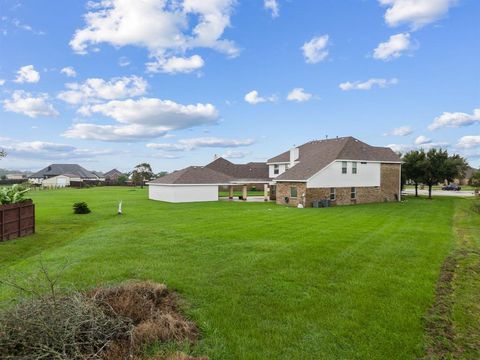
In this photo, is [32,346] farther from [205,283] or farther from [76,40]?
[76,40]

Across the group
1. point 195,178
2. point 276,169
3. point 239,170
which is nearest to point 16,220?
point 195,178

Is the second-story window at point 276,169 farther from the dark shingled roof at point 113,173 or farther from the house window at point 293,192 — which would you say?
the dark shingled roof at point 113,173

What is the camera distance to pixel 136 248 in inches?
451

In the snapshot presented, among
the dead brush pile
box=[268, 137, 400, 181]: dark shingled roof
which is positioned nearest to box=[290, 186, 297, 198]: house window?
box=[268, 137, 400, 181]: dark shingled roof

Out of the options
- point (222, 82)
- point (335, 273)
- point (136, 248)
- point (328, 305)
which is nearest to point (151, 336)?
point (328, 305)

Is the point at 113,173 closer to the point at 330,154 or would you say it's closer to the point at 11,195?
the point at 330,154

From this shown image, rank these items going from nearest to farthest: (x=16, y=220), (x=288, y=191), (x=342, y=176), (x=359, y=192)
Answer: (x=16, y=220)
(x=288, y=191)
(x=342, y=176)
(x=359, y=192)

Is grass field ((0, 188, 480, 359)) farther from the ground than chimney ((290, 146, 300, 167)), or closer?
closer

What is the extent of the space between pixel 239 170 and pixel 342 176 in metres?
29.9

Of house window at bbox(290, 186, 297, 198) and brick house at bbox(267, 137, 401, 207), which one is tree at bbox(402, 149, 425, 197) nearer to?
brick house at bbox(267, 137, 401, 207)

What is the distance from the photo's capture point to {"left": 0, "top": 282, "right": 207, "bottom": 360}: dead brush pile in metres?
4.05

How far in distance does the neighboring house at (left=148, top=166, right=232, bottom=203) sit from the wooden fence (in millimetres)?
20901

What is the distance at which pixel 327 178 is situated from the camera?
31.7 m

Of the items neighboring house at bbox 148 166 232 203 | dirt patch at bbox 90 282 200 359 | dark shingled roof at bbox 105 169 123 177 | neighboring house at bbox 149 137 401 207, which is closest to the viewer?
dirt patch at bbox 90 282 200 359
